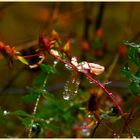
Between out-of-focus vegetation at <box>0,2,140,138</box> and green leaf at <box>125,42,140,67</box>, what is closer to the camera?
green leaf at <box>125,42,140,67</box>

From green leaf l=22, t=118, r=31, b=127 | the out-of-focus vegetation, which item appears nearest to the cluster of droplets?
green leaf l=22, t=118, r=31, b=127

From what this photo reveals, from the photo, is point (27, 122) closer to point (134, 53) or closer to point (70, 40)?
point (134, 53)

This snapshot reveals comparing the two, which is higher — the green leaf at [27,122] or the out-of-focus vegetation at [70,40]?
the green leaf at [27,122]

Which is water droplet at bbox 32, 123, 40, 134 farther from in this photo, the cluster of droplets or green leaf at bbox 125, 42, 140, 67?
green leaf at bbox 125, 42, 140, 67

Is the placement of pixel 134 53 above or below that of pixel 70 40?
above

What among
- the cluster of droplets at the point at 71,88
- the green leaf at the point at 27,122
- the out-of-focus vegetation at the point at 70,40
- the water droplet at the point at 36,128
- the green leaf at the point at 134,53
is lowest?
the out-of-focus vegetation at the point at 70,40

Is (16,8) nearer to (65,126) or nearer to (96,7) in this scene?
(96,7)

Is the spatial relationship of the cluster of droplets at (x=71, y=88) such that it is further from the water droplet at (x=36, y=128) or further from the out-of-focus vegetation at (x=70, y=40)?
the out-of-focus vegetation at (x=70, y=40)

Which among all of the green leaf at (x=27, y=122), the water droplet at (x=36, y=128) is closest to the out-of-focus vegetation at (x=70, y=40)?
the water droplet at (x=36, y=128)

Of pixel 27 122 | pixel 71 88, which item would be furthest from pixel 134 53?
pixel 27 122

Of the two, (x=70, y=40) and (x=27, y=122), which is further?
(x=70, y=40)

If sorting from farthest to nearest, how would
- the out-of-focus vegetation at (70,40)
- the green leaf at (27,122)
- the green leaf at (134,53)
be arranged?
the out-of-focus vegetation at (70,40) → the green leaf at (27,122) → the green leaf at (134,53)
